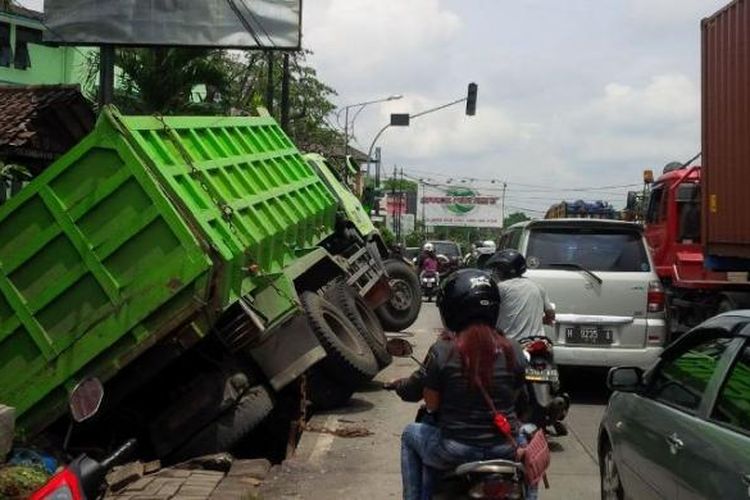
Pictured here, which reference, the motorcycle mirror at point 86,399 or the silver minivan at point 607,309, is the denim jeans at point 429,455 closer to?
the motorcycle mirror at point 86,399

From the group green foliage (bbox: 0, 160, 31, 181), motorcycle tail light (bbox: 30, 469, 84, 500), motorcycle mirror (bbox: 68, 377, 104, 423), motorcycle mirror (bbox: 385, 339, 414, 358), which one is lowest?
motorcycle tail light (bbox: 30, 469, 84, 500)

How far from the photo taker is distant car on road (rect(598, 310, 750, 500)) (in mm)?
3332

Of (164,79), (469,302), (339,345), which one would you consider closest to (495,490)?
(469,302)

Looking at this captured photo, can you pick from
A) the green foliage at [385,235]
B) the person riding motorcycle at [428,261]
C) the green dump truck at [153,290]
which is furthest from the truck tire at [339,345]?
the person riding motorcycle at [428,261]

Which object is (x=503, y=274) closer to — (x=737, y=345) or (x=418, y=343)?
(x=737, y=345)

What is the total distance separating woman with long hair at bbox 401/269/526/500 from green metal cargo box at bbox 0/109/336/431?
2.91m

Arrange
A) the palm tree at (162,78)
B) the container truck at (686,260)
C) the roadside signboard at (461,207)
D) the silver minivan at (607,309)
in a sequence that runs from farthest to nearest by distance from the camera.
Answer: the roadside signboard at (461,207), the palm tree at (162,78), the container truck at (686,260), the silver minivan at (607,309)

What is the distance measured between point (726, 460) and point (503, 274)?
4.17 m

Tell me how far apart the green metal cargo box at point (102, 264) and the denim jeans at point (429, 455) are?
2789mm

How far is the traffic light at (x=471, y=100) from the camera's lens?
27.7 metres

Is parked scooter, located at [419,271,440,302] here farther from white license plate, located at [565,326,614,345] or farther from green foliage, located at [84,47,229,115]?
white license plate, located at [565,326,614,345]

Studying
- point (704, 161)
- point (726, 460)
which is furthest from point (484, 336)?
point (704, 161)

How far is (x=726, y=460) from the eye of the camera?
3.24 meters

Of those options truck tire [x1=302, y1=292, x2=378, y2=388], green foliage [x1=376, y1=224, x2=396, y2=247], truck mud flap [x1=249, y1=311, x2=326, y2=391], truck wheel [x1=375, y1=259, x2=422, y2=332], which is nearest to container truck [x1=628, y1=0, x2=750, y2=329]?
truck wheel [x1=375, y1=259, x2=422, y2=332]
